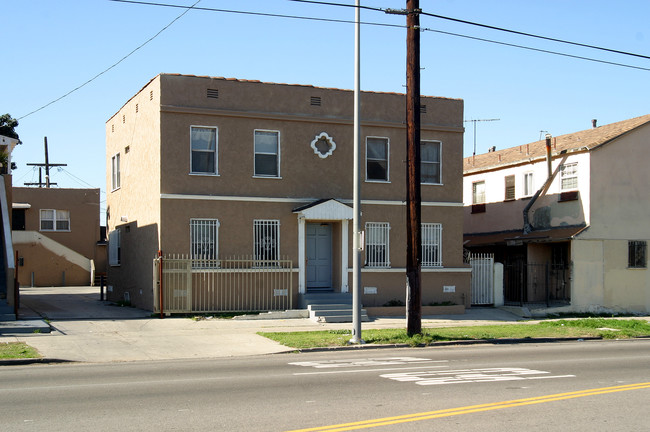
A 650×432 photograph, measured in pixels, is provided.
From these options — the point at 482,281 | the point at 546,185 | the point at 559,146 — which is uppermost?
the point at 559,146

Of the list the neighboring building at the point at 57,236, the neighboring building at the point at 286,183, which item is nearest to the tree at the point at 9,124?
the neighboring building at the point at 57,236

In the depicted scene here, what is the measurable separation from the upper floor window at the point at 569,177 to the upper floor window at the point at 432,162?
5.59 m

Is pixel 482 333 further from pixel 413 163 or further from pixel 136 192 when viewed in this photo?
pixel 136 192

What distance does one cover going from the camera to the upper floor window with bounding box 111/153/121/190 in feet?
93.7

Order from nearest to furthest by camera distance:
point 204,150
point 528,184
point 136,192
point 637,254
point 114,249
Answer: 1. point 204,150
2. point 136,192
3. point 637,254
4. point 114,249
5. point 528,184

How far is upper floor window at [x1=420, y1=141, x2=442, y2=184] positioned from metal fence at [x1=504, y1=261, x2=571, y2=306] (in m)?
5.16

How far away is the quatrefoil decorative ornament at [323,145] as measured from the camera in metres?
24.5

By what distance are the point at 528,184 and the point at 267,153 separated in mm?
12099

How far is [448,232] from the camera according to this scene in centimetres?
2606

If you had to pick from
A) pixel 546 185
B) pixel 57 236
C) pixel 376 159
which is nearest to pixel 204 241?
pixel 376 159

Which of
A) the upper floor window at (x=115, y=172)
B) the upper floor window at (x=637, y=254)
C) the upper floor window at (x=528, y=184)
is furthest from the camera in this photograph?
the upper floor window at (x=528, y=184)

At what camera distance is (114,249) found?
28.5 meters

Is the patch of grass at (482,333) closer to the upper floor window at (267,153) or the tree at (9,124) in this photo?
the upper floor window at (267,153)

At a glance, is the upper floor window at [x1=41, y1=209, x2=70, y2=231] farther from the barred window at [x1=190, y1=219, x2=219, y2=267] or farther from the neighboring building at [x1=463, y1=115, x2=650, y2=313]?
the neighboring building at [x1=463, y1=115, x2=650, y2=313]
